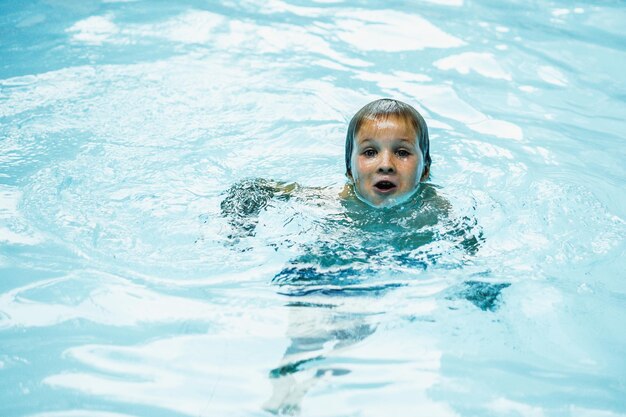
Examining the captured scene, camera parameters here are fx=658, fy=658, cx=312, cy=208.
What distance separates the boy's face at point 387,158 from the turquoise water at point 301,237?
0.16 m

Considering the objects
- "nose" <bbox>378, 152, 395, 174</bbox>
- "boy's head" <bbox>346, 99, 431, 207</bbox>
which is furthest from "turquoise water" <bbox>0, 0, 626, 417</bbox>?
"nose" <bbox>378, 152, 395, 174</bbox>

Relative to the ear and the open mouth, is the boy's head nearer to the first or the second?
the open mouth

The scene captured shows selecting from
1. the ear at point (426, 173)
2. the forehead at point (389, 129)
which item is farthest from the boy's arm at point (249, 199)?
the ear at point (426, 173)

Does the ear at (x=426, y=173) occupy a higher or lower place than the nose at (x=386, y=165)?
lower

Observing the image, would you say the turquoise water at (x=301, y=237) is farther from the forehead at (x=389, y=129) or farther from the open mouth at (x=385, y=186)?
the forehead at (x=389, y=129)

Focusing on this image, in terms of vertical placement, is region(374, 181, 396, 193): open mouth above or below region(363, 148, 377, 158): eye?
below

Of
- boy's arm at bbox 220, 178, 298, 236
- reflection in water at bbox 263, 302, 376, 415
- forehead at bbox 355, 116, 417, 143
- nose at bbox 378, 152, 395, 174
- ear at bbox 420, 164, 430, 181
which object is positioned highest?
forehead at bbox 355, 116, 417, 143

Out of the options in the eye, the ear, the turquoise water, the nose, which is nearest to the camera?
the turquoise water

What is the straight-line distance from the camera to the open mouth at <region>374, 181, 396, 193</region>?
3.38 m

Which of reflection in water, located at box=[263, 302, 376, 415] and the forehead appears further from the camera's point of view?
the forehead

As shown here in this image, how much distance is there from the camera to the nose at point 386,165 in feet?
10.9

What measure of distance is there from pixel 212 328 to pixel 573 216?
2.07 meters

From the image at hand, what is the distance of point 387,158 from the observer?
335 centimetres

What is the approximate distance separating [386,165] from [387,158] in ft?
0.18
